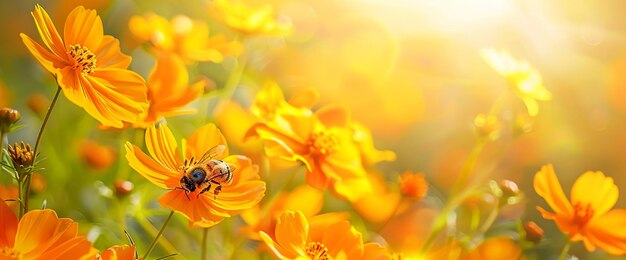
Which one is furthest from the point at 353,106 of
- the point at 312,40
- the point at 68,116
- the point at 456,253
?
the point at 456,253

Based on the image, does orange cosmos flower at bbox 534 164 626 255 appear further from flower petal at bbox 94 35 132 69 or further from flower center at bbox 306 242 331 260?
flower petal at bbox 94 35 132 69

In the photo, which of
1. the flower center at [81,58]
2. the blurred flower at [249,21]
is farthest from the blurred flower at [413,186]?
the flower center at [81,58]

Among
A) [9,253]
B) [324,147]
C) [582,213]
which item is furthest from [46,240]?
[582,213]

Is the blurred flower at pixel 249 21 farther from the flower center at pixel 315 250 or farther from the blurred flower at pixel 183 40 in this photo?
the flower center at pixel 315 250

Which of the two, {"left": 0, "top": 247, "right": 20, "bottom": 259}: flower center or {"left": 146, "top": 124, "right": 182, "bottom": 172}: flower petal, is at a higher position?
{"left": 146, "top": 124, "right": 182, "bottom": 172}: flower petal

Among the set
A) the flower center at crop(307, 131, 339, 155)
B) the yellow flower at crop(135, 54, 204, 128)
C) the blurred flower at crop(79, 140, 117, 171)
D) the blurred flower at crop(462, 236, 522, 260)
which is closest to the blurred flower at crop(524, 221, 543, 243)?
the blurred flower at crop(462, 236, 522, 260)

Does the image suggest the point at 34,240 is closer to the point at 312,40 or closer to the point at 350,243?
the point at 350,243

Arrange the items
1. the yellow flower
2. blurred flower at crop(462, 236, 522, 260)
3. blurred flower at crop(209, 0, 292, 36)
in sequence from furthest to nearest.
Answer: blurred flower at crop(209, 0, 292, 36), blurred flower at crop(462, 236, 522, 260), the yellow flower

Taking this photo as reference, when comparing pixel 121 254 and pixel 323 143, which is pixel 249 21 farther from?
pixel 121 254
